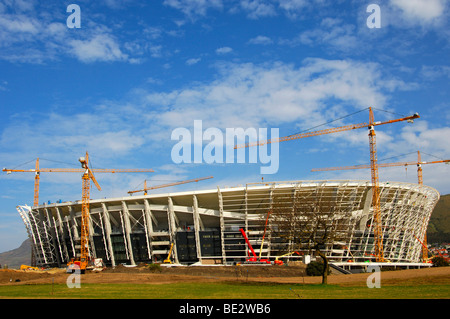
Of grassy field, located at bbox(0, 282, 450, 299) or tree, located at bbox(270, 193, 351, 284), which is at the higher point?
tree, located at bbox(270, 193, 351, 284)

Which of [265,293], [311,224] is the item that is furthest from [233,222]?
[265,293]

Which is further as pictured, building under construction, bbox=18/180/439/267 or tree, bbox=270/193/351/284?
building under construction, bbox=18/180/439/267

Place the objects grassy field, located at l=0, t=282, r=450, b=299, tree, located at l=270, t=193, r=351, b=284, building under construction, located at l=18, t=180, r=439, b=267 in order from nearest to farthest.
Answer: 1. grassy field, located at l=0, t=282, r=450, b=299
2. tree, located at l=270, t=193, r=351, b=284
3. building under construction, located at l=18, t=180, r=439, b=267

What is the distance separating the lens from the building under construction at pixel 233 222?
286 feet

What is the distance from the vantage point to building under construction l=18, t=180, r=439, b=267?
286ft

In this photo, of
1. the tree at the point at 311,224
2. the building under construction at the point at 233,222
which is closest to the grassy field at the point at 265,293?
the tree at the point at 311,224

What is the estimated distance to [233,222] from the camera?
305 feet

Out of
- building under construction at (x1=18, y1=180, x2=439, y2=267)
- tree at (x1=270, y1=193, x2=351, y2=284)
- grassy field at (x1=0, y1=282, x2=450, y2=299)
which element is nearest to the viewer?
grassy field at (x1=0, y1=282, x2=450, y2=299)

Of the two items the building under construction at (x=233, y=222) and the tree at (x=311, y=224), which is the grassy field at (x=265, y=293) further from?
the building under construction at (x=233, y=222)

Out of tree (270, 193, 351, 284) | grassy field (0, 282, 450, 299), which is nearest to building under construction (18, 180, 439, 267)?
tree (270, 193, 351, 284)

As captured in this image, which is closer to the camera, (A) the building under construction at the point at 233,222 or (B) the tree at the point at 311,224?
(B) the tree at the point at 311,224

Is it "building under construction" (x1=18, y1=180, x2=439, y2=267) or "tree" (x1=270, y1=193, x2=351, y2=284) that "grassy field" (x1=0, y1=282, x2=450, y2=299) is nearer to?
"tree" (x1=270, y1=193, x2=351, y2=284)

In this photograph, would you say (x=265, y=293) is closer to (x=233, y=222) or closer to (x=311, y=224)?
(x=311, y=224)
